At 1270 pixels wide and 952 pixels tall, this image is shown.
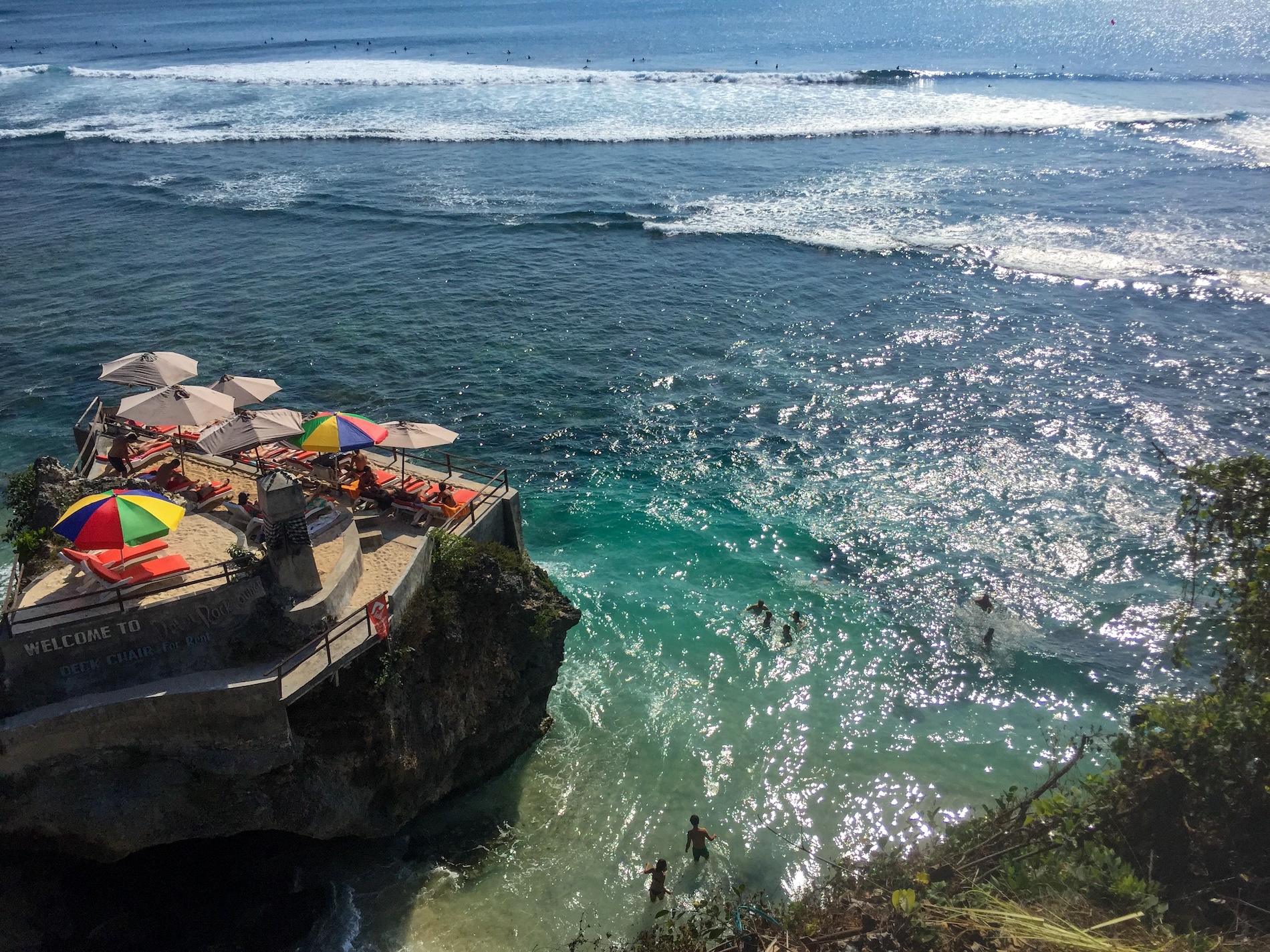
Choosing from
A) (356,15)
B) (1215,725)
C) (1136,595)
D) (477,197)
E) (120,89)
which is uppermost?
(356,15)

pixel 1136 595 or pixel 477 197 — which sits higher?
pixel 477 197

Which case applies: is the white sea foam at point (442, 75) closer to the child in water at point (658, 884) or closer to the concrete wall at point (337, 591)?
the concrete wall at point (337, 591)

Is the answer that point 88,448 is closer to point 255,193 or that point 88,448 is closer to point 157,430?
point 157,430

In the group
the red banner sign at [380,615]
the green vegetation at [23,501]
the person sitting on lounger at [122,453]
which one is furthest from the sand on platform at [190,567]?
the person sitting on lounger at [122,453]

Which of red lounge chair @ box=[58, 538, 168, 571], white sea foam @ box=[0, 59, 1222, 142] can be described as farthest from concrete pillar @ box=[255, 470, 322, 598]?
white sea foam @ box=[0, 59, 1222, 142]

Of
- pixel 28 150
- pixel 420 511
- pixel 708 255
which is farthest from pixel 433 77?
pixel 420 511

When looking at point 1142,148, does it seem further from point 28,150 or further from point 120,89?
point 120,89

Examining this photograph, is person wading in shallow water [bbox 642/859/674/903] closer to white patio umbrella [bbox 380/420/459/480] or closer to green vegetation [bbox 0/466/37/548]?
white patio umbrella [bbox 380/420/459/480]
